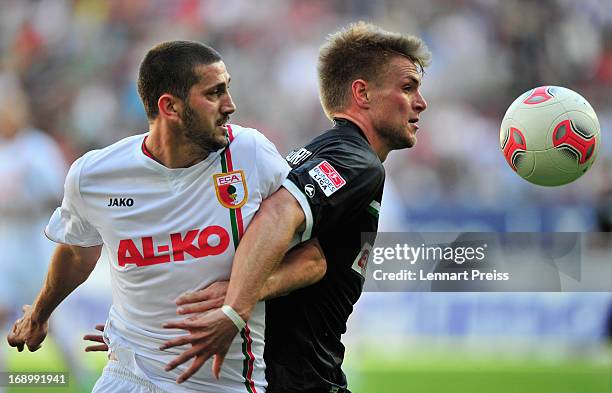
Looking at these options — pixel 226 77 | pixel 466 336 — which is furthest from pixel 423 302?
pixel 226 77

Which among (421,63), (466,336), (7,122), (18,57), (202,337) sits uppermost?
(18,57)

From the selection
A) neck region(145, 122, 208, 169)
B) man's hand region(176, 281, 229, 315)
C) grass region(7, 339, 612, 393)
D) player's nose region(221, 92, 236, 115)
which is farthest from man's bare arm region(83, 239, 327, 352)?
grass region(7, 339, 612, 393)

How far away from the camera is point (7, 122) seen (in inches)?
392

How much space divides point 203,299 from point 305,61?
8571 millimetres

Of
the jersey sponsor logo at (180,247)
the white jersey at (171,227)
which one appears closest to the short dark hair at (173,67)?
the white jersey at (171,227)

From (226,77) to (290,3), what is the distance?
29.3ft

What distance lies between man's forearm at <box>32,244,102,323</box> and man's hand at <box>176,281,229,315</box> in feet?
2.23

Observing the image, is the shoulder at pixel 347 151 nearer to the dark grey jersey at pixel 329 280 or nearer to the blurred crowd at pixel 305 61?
the dark grey jersey at pixel 329 280

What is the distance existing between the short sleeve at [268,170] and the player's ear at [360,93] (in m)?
0.75

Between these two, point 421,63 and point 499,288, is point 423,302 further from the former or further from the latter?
point 421,63

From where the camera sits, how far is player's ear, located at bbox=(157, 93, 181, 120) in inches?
145

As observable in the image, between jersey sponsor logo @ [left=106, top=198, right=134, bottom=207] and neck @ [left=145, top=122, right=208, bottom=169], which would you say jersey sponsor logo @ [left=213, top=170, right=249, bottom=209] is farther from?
jersey sponsor logo @ [left=106, top=198, right=134, bottom=207]

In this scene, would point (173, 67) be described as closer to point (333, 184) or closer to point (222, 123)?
point (222, 123)

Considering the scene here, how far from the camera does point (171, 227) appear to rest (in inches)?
144
